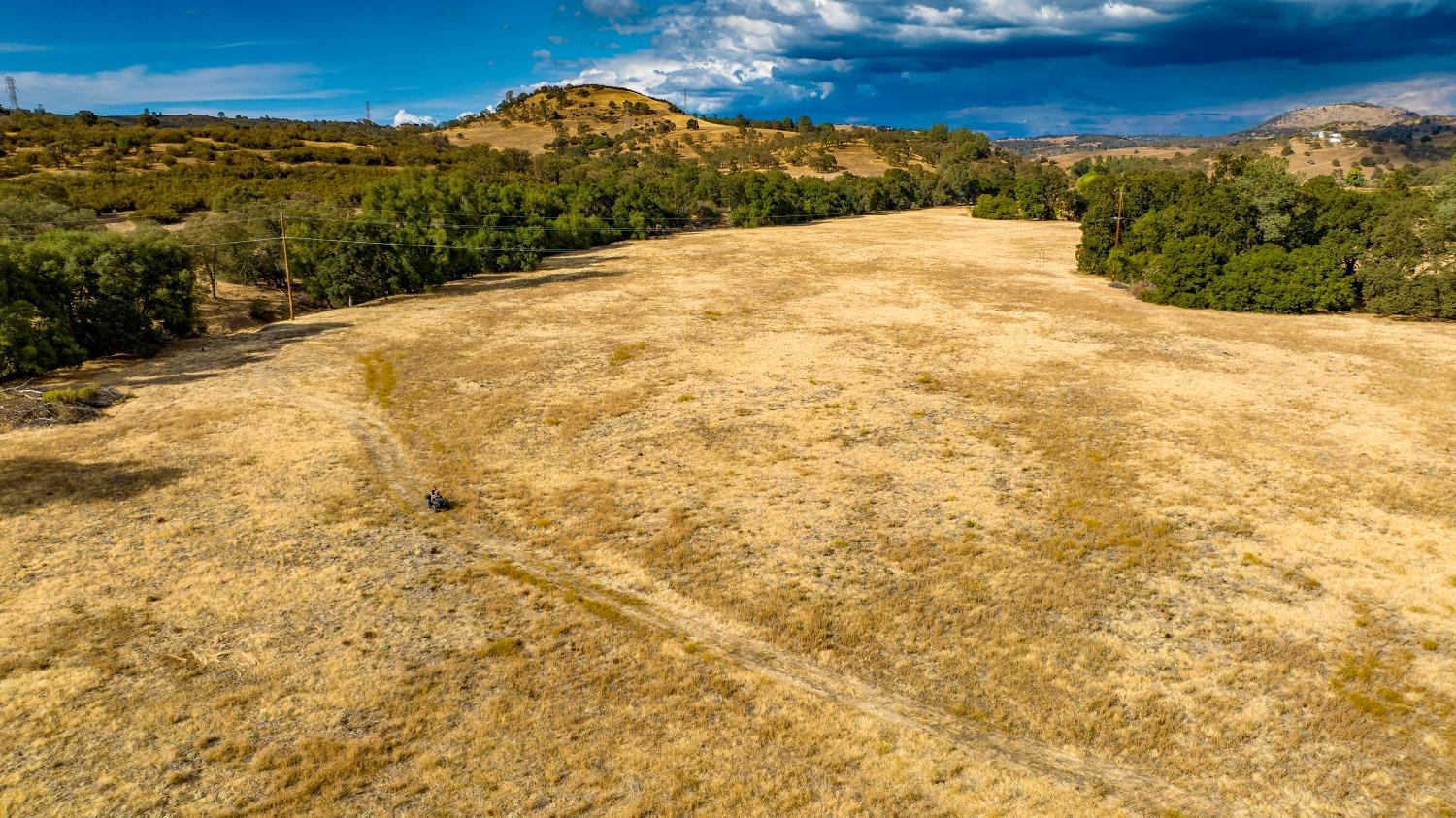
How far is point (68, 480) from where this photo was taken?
29.5 m

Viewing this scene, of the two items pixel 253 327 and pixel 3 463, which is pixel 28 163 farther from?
pixel 3 463

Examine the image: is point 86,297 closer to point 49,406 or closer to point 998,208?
point 49,406

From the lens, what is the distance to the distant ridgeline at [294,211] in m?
46.1

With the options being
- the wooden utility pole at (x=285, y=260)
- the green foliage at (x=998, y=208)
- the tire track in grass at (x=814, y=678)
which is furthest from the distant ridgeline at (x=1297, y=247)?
the wooden utility pole at (x=285, y=260)

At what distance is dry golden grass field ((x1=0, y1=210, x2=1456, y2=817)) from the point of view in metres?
15.8

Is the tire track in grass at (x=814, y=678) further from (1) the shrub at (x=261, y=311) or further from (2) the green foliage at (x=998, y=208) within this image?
(2) the green foliage at (x=998, y=208)

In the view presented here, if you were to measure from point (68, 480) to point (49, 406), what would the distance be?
35.0 feet

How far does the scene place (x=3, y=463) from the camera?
3077 cm

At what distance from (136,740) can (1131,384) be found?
154 ft

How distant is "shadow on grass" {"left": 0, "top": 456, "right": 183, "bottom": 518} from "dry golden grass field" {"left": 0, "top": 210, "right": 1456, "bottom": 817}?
0.22 metres

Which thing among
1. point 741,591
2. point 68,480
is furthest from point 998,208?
point 68,480

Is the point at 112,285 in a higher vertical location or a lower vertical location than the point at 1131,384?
higher

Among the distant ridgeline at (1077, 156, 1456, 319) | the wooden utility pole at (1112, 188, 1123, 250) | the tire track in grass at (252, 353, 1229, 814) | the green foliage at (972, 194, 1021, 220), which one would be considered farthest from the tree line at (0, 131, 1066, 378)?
the distant ridgeline at (1077, 156, 1456, 319)

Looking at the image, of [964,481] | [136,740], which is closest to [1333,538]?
[964,481]
